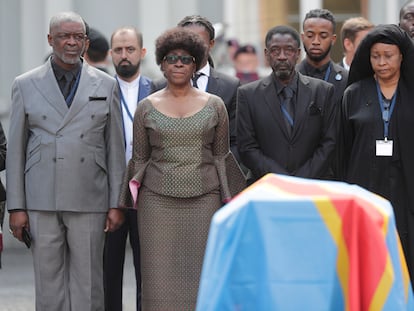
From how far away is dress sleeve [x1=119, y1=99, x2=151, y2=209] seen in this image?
334 inches

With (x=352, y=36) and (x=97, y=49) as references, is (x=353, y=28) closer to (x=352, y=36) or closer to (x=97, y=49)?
(x=352, y=36)

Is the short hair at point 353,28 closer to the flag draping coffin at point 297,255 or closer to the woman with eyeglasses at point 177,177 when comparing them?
the woman with eyeglasses at point 177,177

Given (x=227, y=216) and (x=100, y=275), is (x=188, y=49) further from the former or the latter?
(x=227, y=216)

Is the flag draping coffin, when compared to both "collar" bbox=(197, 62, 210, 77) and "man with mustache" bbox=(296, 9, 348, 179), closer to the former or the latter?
"collar" bbox=(197, 62, 210, 77)

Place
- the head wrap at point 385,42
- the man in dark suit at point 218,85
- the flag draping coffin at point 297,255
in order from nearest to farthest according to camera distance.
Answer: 1. the flag draping coffin at point 297,255
2. the head wrap at point 385,42
3. the man in dark suit at point 218,85

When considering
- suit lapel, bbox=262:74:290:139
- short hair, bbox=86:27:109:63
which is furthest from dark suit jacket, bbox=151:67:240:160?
Result: short hair, bbox=86:27:109:63

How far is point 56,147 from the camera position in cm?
852

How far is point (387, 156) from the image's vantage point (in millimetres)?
8664

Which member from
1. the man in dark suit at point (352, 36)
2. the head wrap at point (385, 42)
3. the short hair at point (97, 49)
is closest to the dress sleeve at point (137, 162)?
the head wrap at point (385, 42)

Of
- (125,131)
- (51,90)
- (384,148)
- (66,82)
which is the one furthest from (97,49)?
(384,148)

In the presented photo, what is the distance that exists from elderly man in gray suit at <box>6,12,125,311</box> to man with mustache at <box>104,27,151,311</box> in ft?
2.37

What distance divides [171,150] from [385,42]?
5.25 ft

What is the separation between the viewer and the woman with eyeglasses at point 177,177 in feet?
27.5

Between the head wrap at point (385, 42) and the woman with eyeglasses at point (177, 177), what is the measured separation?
104 centimetres
